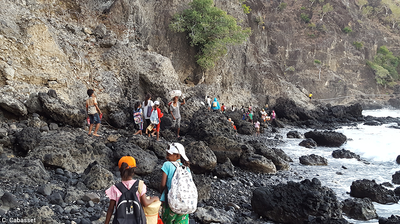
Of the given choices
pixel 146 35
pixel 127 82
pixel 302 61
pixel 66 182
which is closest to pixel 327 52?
pixel 302 61

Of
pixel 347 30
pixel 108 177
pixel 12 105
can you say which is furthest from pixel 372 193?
pixel 347 30

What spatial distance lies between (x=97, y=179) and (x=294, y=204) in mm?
4004

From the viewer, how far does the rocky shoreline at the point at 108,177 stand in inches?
179

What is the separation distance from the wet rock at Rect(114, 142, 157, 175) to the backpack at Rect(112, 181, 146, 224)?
167 inches

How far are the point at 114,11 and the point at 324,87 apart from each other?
120ft

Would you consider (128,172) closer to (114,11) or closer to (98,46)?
(98,46)

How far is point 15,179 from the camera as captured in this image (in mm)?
4969

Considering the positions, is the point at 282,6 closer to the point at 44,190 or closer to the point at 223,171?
the point at 223,171

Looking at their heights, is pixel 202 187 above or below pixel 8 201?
below

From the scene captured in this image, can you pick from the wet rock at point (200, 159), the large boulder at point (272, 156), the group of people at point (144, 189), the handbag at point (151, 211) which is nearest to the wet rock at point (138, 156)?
the wet rock at point (200, 159)

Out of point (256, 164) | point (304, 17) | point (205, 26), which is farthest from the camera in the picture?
point (304, 17)

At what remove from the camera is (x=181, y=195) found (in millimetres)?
3057

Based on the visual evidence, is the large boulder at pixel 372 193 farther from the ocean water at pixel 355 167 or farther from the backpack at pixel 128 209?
the backpack at pixel 128 209

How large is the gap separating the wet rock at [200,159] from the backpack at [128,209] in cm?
503
